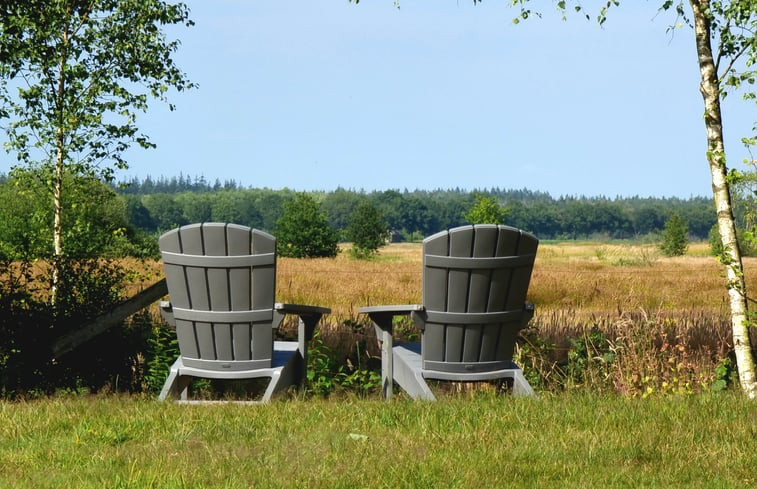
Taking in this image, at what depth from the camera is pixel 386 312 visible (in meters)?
5.36

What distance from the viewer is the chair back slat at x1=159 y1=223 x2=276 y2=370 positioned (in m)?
5.30

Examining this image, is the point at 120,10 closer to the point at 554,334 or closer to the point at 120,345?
the point at 120,345

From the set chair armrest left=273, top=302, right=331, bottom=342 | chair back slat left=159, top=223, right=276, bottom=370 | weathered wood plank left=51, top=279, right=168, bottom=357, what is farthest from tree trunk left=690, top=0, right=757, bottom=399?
weathered wood plank left=51, top=279, right=168, bottom=357

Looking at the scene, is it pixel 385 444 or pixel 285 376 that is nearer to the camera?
pixel 385 444

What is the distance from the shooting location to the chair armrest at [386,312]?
519cm

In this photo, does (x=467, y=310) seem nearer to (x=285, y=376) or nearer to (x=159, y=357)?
(x=285, y=376)

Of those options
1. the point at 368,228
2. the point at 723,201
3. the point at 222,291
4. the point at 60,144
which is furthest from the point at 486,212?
the point at 222,291

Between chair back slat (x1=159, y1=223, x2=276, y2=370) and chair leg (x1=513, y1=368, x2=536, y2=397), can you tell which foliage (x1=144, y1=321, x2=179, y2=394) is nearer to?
chair back slat (x1=159, y1=223, x2=276, y2=370)

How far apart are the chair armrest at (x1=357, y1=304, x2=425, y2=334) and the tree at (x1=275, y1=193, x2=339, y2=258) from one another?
2216 inches

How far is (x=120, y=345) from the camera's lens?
22.0ft

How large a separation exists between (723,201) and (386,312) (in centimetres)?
257

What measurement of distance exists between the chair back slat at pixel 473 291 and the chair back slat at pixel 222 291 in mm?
996

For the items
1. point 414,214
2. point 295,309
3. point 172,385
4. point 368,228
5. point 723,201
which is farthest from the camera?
point 414,214

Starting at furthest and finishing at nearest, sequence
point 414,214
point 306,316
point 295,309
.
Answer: point 414,214 → point 306,316 → point 295,309
